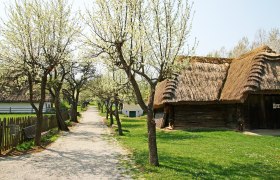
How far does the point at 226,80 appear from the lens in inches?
Result: 1259

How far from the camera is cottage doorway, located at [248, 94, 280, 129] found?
27.3 meters

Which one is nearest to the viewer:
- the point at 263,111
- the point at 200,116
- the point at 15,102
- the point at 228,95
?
the point at 263,111

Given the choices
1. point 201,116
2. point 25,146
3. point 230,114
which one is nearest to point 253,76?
point 230,114

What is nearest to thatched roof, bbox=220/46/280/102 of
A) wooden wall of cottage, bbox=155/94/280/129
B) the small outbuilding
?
wooden wall of cottage, bbox=155/94/280/129

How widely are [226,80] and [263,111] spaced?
5740 mm

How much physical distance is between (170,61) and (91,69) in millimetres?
36480

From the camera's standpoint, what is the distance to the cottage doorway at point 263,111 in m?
27.3

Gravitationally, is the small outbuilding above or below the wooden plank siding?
above

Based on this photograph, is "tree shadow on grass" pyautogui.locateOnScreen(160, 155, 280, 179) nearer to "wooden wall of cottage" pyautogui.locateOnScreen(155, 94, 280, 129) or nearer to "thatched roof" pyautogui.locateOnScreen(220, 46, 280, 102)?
"thatched roof" pyautogui.locateOnScreen(220, 46, 280, 102)

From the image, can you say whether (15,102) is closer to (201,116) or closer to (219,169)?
(201,116)

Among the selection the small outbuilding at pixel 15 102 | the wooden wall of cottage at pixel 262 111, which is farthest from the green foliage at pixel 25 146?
the small outbuilding at pixel 15 102

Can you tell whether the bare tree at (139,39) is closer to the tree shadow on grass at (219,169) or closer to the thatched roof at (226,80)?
the tree shadow on grass at (219,169)

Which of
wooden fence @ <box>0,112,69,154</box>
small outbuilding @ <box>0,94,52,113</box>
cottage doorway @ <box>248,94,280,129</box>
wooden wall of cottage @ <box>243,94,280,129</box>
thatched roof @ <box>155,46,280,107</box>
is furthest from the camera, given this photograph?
small outbuilding @ <box>0,94,52,113</box>

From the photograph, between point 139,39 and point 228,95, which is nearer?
point 139,39
